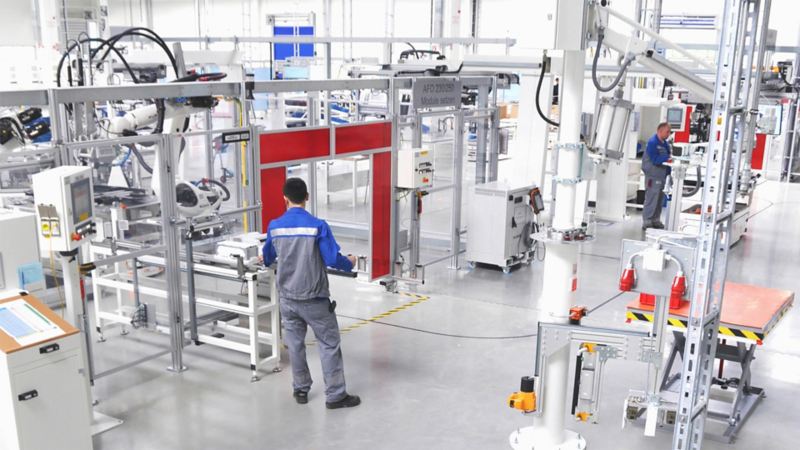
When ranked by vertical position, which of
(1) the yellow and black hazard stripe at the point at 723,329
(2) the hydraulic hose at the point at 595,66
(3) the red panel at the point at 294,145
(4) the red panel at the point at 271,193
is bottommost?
(1) the yellow and black hazard stripe at the point at 723,329

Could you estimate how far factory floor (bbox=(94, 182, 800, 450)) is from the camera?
214 inches

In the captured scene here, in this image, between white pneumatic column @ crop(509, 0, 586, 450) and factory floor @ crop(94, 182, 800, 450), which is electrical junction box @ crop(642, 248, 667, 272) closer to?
white pneumatic column @ crop(509, 0, 586, 450)

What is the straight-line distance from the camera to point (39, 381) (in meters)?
4.45

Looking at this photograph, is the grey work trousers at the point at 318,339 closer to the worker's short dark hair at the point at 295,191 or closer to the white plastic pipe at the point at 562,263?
the worker's short dark hair at the point at 295,191

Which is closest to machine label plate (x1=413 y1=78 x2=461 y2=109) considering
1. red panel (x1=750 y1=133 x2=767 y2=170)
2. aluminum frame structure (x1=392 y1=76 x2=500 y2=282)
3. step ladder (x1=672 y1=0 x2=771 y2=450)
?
aluminum frame structure (x1=392 y1=76 x2=500 y2=282)

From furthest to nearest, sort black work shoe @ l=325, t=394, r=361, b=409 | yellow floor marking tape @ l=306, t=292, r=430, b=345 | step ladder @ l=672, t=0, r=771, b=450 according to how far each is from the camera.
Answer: yellow floor marking tape @ l=306, t=292, r=430, b=345, black work shoe @ l=325, t=394, r=361, b=409, step ladder @ l=672, t=0, r=771, b=450

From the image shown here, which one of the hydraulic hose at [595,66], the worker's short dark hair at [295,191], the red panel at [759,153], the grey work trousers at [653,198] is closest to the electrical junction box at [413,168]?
the worker's short dark hair at [295,191]

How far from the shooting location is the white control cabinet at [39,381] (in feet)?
14.1

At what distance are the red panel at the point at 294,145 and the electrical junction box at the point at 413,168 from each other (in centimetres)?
116

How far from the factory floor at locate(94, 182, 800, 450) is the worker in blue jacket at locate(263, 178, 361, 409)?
1.22ft

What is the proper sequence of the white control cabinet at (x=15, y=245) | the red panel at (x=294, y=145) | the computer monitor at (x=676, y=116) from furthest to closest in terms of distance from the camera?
the computer monitor at (x=676, y=116)
the red panel at (x=294, y=145)
the white control cabinet at (x=15, y=245)

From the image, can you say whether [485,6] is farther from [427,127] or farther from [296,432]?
[296,432]

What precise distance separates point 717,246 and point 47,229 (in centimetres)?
416

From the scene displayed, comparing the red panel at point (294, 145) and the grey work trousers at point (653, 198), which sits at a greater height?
the red panel at point (294, 145)
